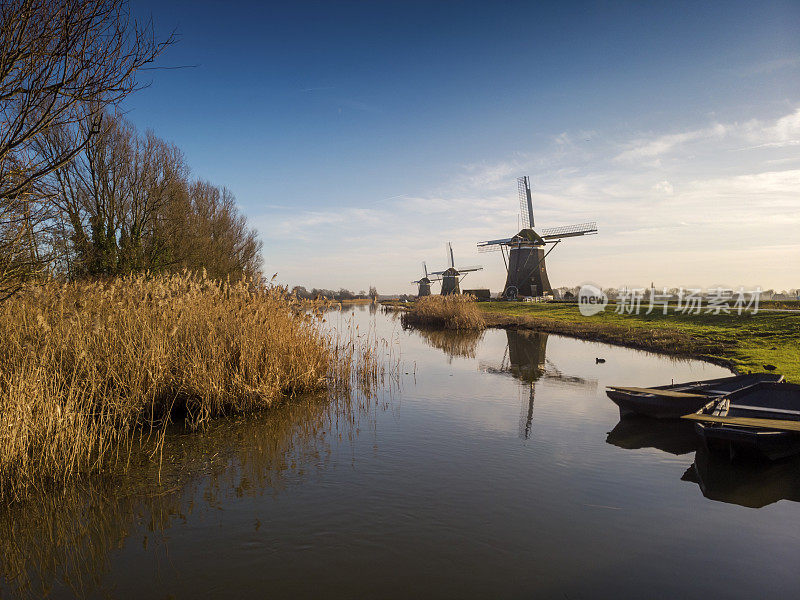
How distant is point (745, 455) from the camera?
19.6 ft

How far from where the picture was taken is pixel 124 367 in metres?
6.99

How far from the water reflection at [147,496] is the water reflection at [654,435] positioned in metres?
4.47

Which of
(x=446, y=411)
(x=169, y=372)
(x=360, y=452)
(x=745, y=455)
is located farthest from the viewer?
(x=446, y=411)

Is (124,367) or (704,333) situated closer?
(124,367)

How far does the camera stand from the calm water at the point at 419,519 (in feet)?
11.7

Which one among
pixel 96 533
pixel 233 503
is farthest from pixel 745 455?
pixel 96 533

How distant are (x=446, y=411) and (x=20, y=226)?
7156 mm

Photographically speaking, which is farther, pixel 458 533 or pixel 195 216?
pixel 195 216

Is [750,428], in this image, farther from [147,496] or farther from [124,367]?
[124,367]

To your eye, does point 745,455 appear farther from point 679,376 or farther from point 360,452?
point 679,376

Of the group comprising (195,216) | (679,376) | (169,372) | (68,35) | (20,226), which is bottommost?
(679,376)

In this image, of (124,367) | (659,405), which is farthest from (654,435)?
(124,367)

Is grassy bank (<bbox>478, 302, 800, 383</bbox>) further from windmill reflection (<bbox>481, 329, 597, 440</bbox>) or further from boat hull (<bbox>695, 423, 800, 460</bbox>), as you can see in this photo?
boat hull (<bbox>695, 423, 800, 460</bbox>)

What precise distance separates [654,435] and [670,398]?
28.9 inches
